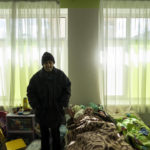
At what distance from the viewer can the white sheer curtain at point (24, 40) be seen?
235cm

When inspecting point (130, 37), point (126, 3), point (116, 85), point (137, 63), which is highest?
point (126, 3)

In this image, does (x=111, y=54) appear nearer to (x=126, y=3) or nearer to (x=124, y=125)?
(x=126, y=3)

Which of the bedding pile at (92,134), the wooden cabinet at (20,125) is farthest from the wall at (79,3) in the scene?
the wooden cabinet at (20,125)

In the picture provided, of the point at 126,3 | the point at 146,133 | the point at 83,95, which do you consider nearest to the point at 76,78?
the point at 83,95

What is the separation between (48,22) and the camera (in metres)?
2.35

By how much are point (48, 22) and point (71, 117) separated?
5.29 ft

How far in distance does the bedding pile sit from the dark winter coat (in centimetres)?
27

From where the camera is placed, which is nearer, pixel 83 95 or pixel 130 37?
pixel 130 37

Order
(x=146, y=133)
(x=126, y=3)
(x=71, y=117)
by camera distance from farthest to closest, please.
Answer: (x=126, y=3)
(x=71, y=117)
(x=146, y=133)

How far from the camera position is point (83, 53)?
8.12 feet

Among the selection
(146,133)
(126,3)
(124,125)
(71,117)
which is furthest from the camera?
(126,3)

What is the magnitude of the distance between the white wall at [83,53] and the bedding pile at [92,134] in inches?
18.6

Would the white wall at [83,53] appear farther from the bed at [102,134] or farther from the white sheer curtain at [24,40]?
the bed at [102,134]

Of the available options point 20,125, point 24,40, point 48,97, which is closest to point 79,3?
point 24,40
